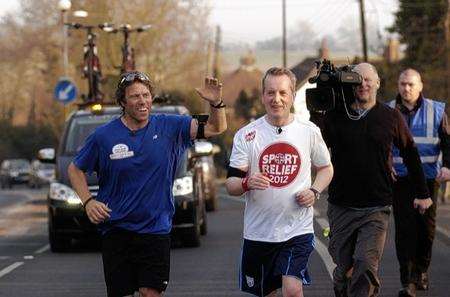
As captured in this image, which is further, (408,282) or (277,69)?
(408,282)

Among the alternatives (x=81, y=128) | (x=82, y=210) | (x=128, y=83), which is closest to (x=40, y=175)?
(x=81, y=128)

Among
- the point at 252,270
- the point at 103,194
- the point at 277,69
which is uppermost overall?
the point at 277,69

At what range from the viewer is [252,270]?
785 centimetres

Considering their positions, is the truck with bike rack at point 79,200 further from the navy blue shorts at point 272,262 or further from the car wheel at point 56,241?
the navy blue shorts at point 272,262

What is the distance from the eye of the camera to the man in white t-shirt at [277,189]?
770cm

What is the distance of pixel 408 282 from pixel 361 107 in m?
2.13

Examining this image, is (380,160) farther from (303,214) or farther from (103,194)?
(103,194)

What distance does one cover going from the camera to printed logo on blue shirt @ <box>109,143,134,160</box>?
7672 millimetres

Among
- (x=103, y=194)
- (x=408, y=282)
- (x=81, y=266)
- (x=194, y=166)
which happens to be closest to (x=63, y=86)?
(x=194, y=166)

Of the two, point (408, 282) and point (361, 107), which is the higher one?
point (361, 107)

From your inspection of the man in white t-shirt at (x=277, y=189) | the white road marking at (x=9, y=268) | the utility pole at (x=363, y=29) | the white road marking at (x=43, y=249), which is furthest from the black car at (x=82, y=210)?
the utility pole at (x=363, y=29)

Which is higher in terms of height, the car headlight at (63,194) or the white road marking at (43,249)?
the car headlight at (63,194)

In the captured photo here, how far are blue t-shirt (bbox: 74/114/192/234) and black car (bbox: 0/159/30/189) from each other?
59.9 m

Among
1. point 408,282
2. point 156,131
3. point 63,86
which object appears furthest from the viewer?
point 63,86
